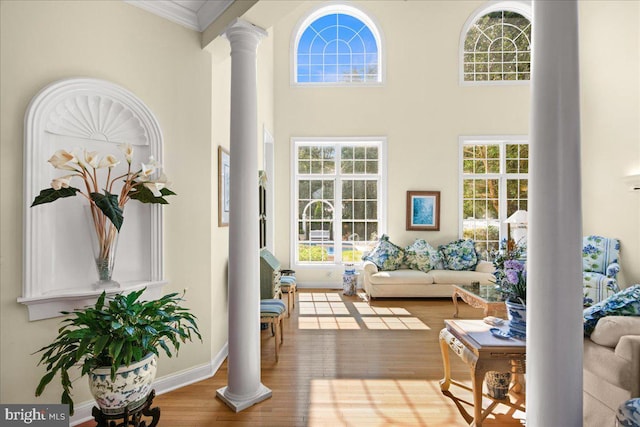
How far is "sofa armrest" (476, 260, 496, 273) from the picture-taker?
535 cm

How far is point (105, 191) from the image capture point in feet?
6.75

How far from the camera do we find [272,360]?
10.1 ft

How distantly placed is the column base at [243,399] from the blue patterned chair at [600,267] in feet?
14.8

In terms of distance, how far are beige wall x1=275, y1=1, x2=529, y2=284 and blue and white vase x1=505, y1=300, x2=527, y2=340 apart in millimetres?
4067

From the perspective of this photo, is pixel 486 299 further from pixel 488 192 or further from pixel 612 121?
pixel 612 121

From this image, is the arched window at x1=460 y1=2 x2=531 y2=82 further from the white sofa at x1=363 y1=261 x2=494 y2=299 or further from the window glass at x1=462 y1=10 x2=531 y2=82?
the white sofa at x1=363 y1=261 x2=494 y2=299

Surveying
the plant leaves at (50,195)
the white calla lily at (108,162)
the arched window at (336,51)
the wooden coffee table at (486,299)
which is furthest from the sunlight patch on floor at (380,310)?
the arched window at (336,51)

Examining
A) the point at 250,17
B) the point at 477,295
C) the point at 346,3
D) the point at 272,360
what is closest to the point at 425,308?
the point at 477,295

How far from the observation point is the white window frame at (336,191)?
6.12m

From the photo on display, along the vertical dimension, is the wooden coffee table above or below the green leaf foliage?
below

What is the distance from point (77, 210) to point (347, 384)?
2439 millimetres

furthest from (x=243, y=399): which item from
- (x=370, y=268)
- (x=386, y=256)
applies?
(x=386, y=256)

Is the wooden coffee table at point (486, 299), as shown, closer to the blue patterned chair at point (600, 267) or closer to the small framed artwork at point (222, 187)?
the blue patterned chair at point (600, 267)

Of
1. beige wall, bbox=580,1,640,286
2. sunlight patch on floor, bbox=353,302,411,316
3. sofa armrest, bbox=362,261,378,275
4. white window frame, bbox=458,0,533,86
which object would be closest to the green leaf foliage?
sunlight patch on floor, bbox=353,302,411,316
